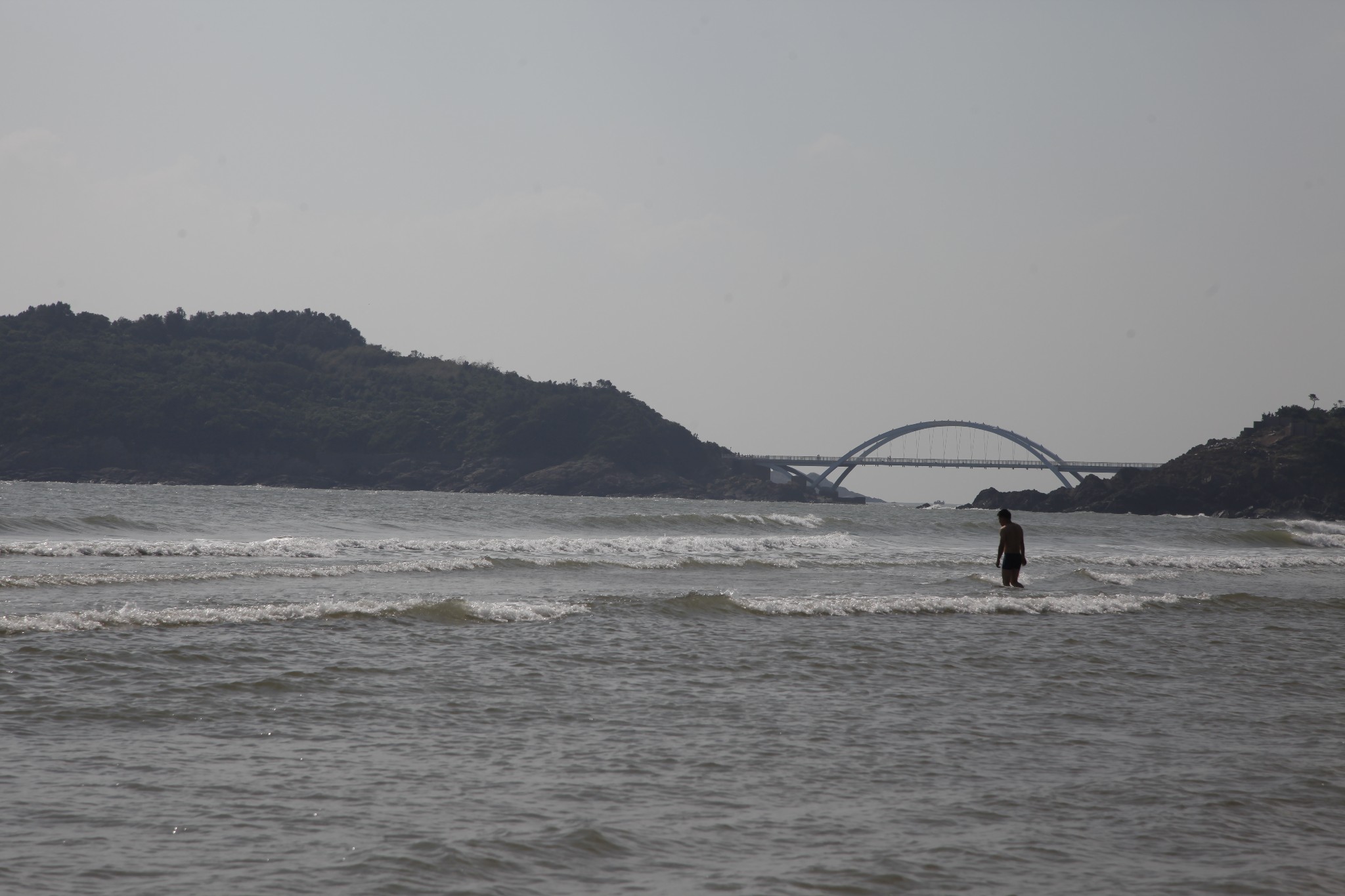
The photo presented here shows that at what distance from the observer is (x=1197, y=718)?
27.7 feet

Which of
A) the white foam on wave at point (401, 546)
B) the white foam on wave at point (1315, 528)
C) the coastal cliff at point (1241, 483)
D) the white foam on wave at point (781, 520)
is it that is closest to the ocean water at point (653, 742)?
the white foam on wave at point (401, 546)

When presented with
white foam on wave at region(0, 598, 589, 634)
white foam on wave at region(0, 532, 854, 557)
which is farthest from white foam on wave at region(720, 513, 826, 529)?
white foam on wave at region(0, 598, 589, 634)

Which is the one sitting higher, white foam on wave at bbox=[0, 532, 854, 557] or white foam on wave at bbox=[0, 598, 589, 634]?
white foam on wave at bbox=[0, 598, 589, 634]

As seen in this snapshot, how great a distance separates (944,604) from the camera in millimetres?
16453

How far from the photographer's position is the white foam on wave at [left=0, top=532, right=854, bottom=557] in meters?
24.6

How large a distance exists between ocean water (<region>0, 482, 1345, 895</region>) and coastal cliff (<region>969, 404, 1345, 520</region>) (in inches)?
4369

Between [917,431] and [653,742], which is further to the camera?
[917,431]

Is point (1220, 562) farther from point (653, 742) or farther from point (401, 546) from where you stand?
point (653, 742)

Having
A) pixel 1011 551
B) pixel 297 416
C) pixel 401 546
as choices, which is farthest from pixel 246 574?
pixel 297 416

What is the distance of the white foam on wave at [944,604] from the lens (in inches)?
610

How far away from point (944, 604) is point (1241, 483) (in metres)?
115

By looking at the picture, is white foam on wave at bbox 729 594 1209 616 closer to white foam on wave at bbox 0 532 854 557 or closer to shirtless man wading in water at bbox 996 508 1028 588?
shirtless man wading in water at bbox 996 508 1028 588

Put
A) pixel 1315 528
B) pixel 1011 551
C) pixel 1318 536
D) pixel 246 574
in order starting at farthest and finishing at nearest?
pixel 1315 528 → pixel 1318 536 → pixel 1011 551 → pixel 246 574

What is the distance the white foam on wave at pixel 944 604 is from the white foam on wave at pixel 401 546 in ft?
44.5
